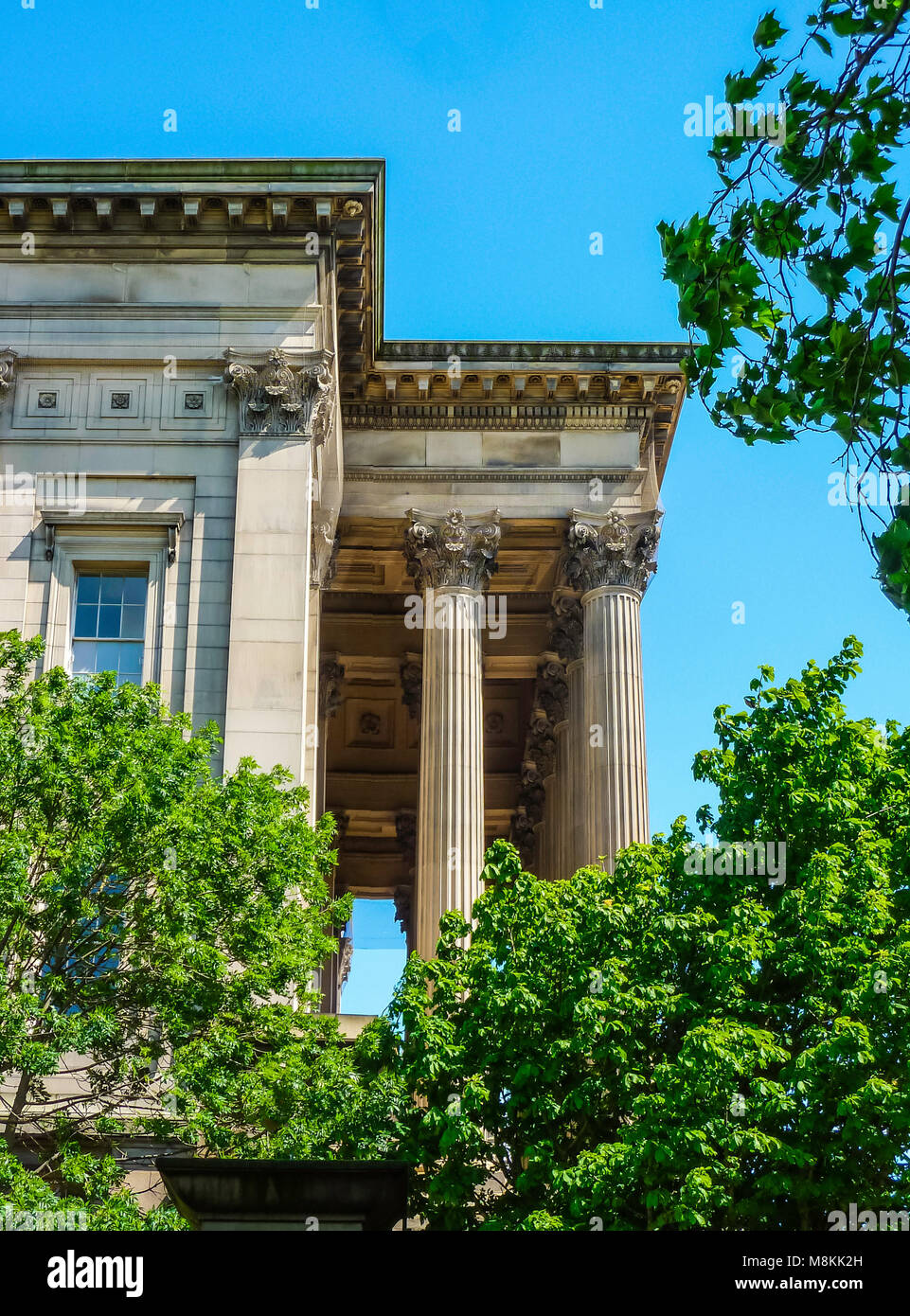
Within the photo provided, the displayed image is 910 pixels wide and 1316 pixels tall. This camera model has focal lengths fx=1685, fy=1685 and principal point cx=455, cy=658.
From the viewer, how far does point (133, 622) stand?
34.3m

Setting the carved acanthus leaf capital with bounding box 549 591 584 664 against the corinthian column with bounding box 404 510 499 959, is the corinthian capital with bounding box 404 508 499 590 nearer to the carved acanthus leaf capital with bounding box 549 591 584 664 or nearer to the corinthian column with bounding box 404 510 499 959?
the corinthian column with bounding box 404 510 499 959

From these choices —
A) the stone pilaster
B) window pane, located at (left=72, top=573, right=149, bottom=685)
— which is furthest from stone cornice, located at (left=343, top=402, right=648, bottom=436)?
window pane, located at (left=72, top=573, right=149, bottom=685)

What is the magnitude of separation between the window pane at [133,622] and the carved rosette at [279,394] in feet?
14.0

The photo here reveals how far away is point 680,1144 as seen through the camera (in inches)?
919

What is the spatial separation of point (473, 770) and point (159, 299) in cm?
1240

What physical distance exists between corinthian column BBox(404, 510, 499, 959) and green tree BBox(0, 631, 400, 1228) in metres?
9.82

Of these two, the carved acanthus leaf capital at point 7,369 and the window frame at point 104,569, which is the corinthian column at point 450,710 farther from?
the carved acanthus leaf capital at point 7,369

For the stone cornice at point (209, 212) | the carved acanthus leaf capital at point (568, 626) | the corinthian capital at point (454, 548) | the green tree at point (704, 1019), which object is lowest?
the green tree at point (704, 1019)

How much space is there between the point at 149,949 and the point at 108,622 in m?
11.3

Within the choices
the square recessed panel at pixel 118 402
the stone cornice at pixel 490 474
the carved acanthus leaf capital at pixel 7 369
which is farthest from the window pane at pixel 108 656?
the stone cornice at pixel 490 474

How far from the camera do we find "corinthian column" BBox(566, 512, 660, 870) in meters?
37.9

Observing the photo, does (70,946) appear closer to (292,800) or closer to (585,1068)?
(292,800)

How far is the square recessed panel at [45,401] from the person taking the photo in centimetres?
3519

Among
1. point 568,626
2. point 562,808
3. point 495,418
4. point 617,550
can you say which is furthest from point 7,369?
point 562,808
